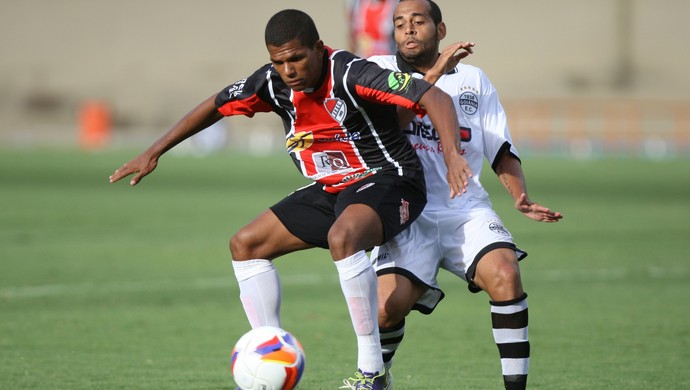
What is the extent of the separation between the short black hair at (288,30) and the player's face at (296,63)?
0.02 meters

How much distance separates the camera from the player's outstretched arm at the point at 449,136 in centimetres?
549

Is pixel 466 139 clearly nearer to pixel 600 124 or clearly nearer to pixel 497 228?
pixel 497 228

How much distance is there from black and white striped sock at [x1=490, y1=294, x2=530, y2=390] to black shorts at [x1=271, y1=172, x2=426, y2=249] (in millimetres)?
735

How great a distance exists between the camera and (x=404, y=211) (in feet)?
19.9

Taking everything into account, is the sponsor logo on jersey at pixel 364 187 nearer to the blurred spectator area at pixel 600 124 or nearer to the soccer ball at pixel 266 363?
the soccer ball at pixel 266 363

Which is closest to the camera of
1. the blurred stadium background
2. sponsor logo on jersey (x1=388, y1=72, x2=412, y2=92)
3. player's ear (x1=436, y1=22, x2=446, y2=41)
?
sponsor logo on jersey (x1=388, y1=72, x2=412, y2=92)

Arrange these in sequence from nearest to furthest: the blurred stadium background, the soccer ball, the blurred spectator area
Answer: the soccer ball
the blurred spectator area
the blurred stadium background

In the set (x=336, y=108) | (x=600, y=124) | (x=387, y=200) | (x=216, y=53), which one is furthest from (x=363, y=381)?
(x=216, y=53)

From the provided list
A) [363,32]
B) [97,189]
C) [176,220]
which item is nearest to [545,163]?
[97,189]

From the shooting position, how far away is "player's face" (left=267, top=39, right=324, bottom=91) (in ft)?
19.0

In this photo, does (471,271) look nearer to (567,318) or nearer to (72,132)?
(567,318)

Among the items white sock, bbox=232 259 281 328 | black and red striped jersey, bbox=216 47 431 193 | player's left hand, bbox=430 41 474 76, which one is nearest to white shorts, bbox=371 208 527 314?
black and red striped jersey, bbox=216 47 431 193

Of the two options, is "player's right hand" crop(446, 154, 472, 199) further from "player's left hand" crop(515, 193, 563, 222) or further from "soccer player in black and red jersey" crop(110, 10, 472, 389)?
"player's left hand" crop(515, 193, 563, 222)

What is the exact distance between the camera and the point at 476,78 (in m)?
6.70
